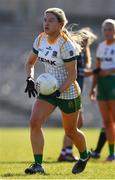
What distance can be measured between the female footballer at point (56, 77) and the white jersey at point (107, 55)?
3091 millimetres

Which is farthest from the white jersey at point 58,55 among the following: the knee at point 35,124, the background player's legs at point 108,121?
the background player's legs at point 108,121

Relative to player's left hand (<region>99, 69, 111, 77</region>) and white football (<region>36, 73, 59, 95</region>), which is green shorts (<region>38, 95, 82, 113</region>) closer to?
white football (<region>36, 73, 59, 95</region>)

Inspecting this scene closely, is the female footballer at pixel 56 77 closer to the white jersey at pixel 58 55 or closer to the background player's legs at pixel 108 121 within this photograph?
the white jersey at pixel 58 55

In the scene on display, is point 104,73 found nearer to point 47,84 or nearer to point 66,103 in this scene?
point 66,103

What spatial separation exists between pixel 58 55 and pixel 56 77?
29 centimetres

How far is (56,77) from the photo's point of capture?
10.4m

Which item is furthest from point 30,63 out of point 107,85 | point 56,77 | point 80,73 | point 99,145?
point 99,145

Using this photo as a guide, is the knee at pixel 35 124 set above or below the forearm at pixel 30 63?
below

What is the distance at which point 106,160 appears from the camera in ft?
44.0

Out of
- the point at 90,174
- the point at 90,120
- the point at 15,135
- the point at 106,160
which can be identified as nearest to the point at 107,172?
the point at 90,174

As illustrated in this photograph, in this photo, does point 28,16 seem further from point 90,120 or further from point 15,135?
point 15,135

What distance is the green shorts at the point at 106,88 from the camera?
13602mm

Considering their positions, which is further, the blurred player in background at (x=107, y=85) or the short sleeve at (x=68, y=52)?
the blurred player in background at (x=107, y=85)

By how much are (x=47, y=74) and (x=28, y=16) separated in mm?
29150
